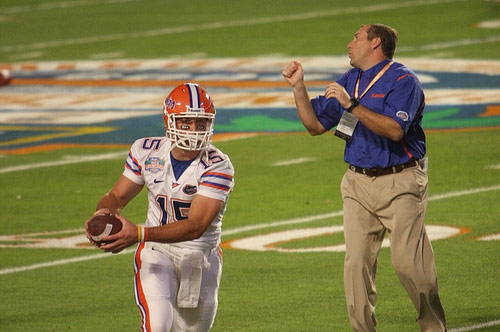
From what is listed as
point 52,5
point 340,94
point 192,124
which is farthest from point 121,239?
point 52,5

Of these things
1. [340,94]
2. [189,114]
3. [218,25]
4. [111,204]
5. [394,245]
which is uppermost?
[189,114]

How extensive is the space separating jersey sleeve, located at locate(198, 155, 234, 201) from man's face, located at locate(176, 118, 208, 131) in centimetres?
22

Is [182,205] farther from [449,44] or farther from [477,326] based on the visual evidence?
[449,44]

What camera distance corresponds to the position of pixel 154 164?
7.18 metres

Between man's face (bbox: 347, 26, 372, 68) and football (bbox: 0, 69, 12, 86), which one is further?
football (bbox: 0, 69, 12, 86)

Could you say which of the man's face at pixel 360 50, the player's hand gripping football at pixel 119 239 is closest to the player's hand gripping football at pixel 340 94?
the man's face at pixel 360 50

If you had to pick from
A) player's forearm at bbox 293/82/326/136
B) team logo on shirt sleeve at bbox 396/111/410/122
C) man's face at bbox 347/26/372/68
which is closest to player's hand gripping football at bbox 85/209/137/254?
player's forearm at bbox 293/82/326/136

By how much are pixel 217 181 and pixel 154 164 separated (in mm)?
430

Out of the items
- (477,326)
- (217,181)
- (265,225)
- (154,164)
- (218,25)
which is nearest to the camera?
(217,181)

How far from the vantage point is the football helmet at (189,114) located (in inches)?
277

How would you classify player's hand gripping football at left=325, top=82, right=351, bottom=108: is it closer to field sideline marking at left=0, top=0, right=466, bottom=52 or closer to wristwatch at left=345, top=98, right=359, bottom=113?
wristwatch at left=345, top=98, right=359, bottom=113

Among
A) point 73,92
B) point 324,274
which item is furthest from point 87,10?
point 324,274

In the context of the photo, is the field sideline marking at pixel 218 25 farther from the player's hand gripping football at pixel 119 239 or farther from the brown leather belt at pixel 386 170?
the player's hand gripping football at pixel 119 239

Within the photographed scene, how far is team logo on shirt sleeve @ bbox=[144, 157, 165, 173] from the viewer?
7160mm
